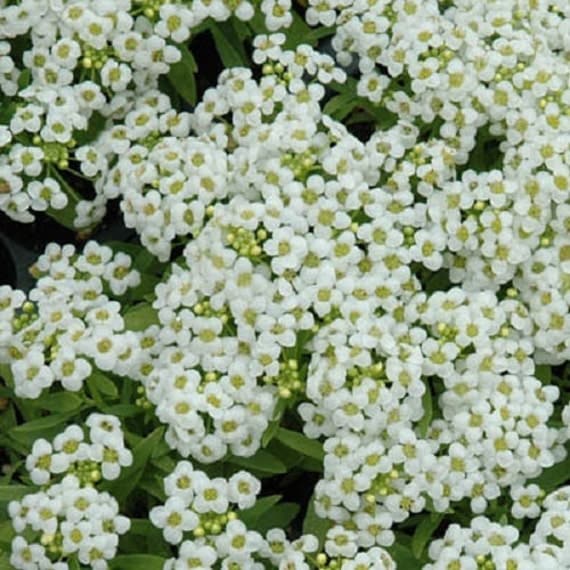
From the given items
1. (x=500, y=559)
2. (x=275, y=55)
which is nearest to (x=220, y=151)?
(x=275, y=55)

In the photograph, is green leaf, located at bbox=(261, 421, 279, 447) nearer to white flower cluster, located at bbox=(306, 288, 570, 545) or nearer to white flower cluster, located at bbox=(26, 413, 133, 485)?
white flower cluster, located at bbox=(306, 288, 570, 545)

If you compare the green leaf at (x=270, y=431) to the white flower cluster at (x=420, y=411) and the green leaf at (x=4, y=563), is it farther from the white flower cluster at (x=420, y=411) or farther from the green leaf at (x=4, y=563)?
the green leaf at (x=4, y=563)

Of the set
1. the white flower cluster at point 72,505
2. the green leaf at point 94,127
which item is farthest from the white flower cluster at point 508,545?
the green leaf at point 94,127

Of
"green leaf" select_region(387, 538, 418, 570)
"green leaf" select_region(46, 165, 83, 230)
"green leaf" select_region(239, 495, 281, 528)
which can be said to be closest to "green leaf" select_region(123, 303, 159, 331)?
"green leaf" select_region(46, 165, 83, 230)

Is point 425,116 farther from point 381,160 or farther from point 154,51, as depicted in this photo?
point 154,51

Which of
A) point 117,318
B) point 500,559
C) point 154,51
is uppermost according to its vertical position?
point 154,51

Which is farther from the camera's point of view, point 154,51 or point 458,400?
point 154,51
